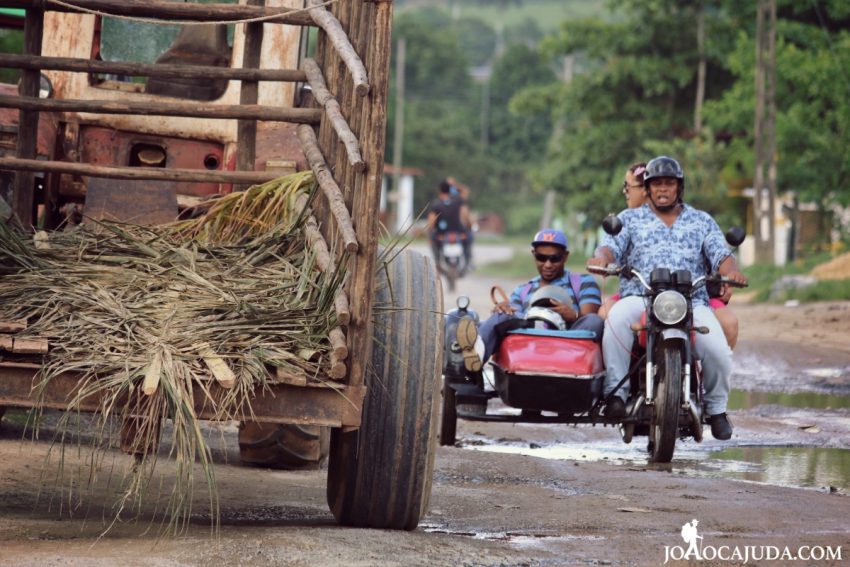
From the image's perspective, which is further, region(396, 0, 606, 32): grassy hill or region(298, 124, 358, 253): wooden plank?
region(396, 0, 606, 32): grassy hill

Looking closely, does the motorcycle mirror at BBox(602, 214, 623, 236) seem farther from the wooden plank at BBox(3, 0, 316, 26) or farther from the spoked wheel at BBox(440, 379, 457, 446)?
the wooden plank at BBox(3, 0, 316, 26)

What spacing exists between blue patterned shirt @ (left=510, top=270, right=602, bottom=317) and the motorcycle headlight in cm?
92

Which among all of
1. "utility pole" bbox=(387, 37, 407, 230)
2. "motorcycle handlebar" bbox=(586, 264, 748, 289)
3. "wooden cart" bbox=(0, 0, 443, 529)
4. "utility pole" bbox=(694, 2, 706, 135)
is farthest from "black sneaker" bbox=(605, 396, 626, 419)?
"utility pole" bbox=(387, 37, 407, 230)

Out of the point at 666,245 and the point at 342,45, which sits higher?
the point at 342,45

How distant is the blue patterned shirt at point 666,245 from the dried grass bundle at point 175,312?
9.30 ft

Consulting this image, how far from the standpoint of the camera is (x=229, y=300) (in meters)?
5.39

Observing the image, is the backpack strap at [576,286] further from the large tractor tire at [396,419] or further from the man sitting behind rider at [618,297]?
the large tractor tire at [396,419]

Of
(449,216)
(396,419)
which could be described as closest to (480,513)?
(396,419)

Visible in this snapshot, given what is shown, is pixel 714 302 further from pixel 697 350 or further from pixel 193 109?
pixel 193 109

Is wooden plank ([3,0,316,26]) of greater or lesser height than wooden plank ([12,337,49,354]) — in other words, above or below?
above

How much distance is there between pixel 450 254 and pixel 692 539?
61.0 feet

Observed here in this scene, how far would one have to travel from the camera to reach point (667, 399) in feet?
24.8

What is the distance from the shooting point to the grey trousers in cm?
784

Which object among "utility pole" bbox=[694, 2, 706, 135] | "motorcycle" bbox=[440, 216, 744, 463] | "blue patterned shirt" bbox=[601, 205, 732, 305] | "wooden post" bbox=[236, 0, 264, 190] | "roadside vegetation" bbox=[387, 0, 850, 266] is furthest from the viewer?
"utility pole" bbox=[694, 2, 706, 135]
